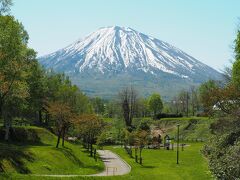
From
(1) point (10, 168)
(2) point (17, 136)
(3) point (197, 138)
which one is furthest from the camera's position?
(3) point (197, 138)

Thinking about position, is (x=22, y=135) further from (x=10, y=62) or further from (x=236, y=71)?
(x=236, y=71)

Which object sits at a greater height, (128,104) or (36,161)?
(128,104)

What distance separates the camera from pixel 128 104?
130 m

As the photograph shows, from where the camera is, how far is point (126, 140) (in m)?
89.0

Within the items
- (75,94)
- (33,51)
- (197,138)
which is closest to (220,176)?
(33,51)

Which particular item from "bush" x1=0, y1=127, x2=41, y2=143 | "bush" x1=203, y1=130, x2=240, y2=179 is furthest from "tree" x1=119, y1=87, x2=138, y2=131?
"bush" x1=203, y1=130, x2=240, y2=179

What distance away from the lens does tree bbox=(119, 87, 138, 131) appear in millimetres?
126625

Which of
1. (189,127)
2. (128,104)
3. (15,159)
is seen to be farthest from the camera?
(128,104)

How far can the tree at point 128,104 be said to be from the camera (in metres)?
127

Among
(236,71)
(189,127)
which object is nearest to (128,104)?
(189,127)

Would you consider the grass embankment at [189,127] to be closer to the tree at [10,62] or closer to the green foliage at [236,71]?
the green foliage at [236,71]

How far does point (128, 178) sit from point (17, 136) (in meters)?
24.0

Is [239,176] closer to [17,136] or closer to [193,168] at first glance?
[193,168]

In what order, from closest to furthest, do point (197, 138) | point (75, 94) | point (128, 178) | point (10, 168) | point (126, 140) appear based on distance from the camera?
point (10, 168) < point (128, 178) < point (126, 140) < point (75, 94) < point (197, 138)
